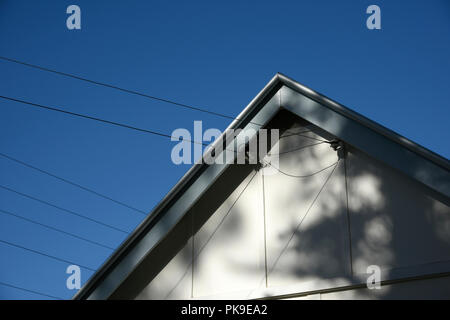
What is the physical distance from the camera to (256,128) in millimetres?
8938

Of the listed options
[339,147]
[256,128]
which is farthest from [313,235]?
[256,128]

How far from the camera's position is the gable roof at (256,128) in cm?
784

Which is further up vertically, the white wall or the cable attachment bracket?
the cable attachment bracket

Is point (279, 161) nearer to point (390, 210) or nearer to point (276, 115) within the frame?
point (276, 115)

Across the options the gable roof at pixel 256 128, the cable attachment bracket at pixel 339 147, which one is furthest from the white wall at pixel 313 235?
the gable roof at pixel 256 128

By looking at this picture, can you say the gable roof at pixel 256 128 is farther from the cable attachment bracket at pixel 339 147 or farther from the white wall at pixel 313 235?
the white wall at pixel 313 235

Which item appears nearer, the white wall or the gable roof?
the white wall

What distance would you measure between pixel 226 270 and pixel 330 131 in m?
2.38

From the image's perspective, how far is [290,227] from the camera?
841cm

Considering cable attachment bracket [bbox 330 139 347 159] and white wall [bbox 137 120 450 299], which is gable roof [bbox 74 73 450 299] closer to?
cable attachment bracket [bbox 330 139 347 159]

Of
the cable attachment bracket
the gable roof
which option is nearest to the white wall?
the cable attachment bracket

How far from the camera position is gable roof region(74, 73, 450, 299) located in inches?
309

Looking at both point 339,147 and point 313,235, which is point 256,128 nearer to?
point 339,147
